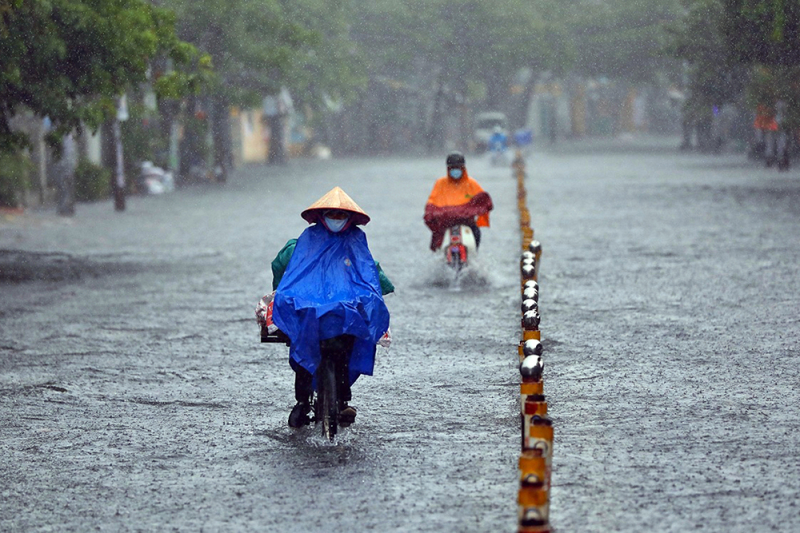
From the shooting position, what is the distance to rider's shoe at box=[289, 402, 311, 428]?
7242mm

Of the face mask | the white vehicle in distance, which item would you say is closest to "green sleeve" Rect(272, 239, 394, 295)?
the face mask

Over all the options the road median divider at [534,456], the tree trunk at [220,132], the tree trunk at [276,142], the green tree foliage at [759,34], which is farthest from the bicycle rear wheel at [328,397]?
the tree trunk at [276,142]

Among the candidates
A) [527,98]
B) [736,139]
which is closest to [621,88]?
[527,98]

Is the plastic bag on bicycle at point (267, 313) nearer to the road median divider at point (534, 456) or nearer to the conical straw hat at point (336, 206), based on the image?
the conical straw hat at point (336, 206)

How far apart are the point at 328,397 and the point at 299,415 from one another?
1.44ft

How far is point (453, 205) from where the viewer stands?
541 inches

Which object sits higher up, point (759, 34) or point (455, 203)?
point (759, 34)

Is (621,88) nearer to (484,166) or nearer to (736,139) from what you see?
(736,139)

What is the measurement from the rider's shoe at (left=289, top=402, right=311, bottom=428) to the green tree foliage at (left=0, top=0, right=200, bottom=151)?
7.83 m

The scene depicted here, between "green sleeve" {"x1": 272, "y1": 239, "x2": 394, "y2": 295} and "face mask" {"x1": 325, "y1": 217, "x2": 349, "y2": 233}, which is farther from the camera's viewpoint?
"green sleeve" {"x1": 272, "y1": 239, "x2": 394, "y2": 295}

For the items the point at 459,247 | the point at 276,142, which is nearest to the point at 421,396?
the point at 459,247

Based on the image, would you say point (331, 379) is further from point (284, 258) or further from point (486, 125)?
point (486, 125)

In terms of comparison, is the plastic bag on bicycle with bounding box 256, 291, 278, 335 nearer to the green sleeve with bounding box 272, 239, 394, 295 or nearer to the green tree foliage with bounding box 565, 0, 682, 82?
the green sleeve with bounding box 272, 239, 394, 295

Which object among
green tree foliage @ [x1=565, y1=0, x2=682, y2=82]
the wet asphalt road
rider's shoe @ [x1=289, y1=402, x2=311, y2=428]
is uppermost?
green tree foliage @ [x1=565, y1=0, x2=682, y2=82]
